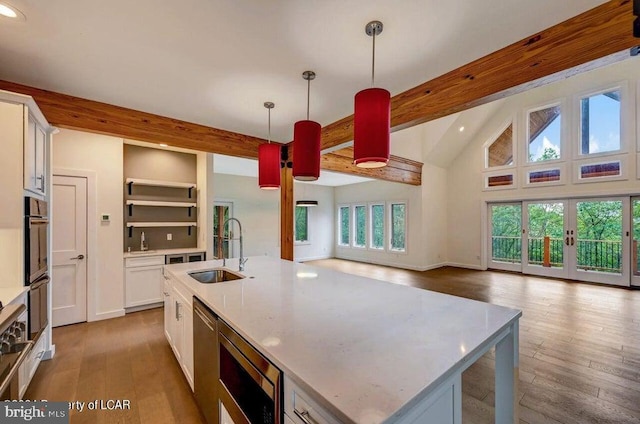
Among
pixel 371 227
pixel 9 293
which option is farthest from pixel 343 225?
pixel 9 293

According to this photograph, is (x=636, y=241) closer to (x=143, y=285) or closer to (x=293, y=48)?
(x=293, y=48)

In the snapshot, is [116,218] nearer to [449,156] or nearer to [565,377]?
[565,377]

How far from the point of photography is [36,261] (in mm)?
2305

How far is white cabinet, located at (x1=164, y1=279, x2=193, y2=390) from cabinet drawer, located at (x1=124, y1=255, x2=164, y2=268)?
1706 millimetres

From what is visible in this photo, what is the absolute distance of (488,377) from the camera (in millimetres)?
2473

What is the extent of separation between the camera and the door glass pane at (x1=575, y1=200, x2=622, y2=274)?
586cm

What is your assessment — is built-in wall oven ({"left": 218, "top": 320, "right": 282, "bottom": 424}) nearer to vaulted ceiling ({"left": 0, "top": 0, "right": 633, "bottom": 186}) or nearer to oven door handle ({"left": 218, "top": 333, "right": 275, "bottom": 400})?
oven door handle ({"left": 218, "top": 333, "right": 275, "bottom": 400})

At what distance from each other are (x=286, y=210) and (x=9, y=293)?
3071 millimetres

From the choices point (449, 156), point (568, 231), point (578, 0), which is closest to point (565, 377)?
point (578, 0)

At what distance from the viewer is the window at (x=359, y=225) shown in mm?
9555

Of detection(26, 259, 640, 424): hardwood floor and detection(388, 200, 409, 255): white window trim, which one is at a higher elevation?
detection(388, 200, 409, 255): white window trim

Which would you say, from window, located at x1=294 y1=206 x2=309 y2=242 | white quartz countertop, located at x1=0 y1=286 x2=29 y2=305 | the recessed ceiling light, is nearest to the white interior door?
white quartz countertop, located at x1=0 y1=286 x2=29 y2=305

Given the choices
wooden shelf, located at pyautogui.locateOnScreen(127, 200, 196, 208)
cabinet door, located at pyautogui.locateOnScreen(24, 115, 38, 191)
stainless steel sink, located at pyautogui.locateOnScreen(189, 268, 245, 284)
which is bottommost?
stainless steel sink, located at pyautogui.locateOnScreen(189, 268, 245, 284)

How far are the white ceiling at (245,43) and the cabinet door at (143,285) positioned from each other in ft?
8.31
